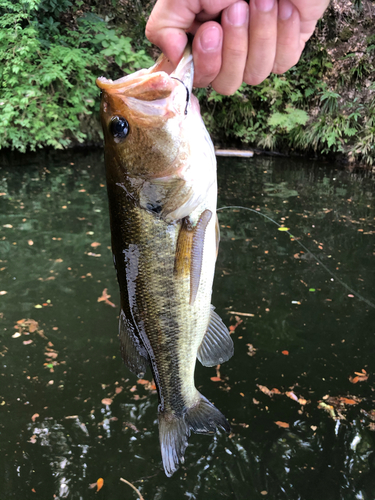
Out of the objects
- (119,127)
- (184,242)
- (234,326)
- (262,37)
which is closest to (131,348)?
(184,242)

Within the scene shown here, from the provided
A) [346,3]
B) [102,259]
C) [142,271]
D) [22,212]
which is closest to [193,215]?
[142,271]

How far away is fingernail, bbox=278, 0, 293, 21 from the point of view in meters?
1.44

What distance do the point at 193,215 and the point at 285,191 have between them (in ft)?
25.8

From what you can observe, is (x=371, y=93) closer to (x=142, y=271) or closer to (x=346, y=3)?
(x=346, y=3)

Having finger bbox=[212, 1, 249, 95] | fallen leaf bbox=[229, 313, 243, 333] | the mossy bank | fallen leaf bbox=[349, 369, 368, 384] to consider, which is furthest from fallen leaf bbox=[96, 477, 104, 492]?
the mossy bank

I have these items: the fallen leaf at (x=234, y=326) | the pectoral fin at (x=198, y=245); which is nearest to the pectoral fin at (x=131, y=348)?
the pectoral fin at (x=198, y=245)

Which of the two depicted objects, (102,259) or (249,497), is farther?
(102,259)

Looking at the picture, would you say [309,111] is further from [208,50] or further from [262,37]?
[208,50]

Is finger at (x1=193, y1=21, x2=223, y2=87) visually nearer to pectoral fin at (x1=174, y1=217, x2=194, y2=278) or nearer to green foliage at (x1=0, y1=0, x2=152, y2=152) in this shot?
pectoral fin at (x1=174, y1=217, x2=194, y2=278)

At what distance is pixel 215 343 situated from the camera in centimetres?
182

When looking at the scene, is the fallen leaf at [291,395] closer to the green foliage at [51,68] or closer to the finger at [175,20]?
the finger at [175,20]

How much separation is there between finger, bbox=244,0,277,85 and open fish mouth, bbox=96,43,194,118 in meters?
0.30

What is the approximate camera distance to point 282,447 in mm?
3230

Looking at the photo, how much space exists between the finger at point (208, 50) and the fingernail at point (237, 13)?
0.17 ft
